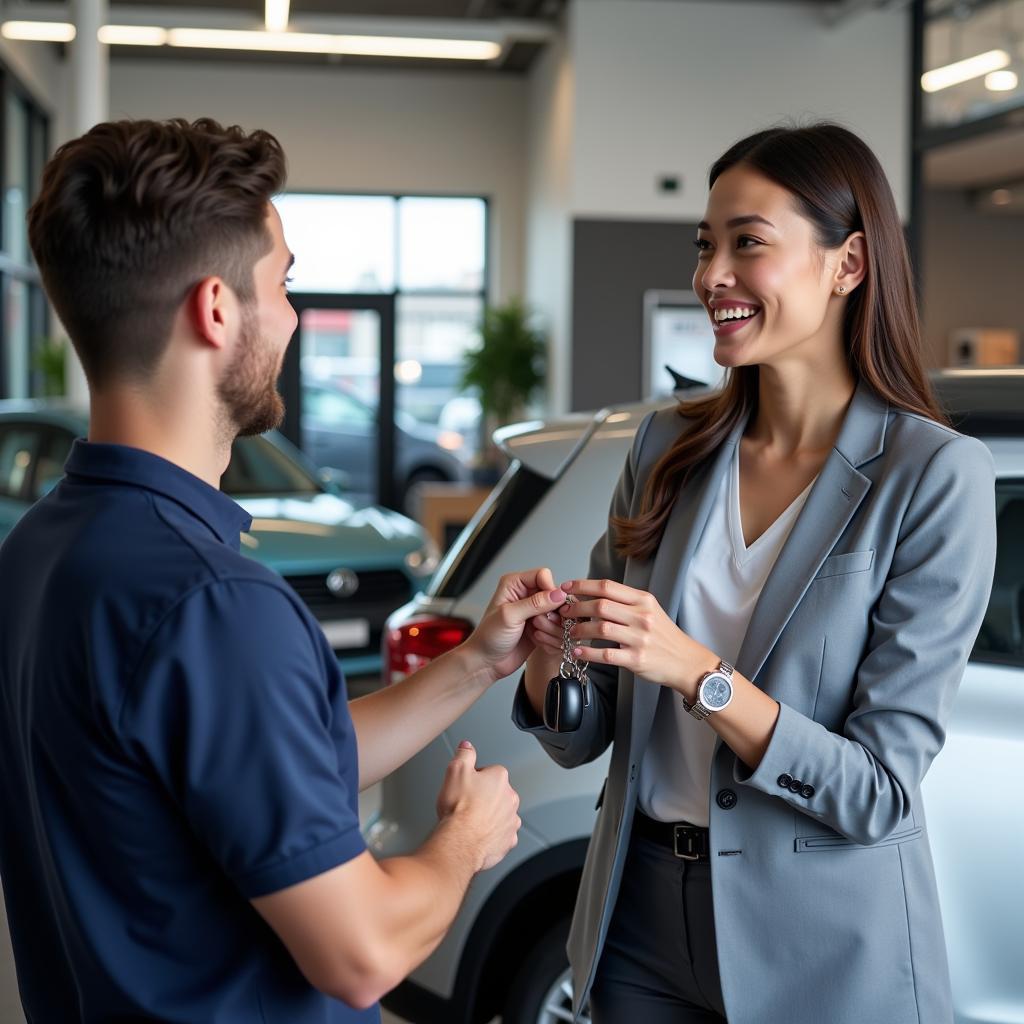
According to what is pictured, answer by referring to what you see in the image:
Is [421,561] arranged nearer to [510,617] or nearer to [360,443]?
[510,617]

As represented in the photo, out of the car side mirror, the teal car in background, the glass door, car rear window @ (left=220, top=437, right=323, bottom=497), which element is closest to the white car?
the teal car in background

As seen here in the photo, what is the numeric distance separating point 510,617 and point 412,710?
0.54 ft

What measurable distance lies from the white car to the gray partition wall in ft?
27.1

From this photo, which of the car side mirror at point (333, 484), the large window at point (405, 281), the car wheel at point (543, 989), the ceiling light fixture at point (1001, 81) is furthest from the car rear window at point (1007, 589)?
the large window at point (405, 281)

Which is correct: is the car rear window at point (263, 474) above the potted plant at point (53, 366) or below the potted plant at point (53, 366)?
below

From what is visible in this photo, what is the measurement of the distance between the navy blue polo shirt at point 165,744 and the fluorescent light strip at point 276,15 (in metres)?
9.79

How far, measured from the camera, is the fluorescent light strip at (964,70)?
8297 millimetres

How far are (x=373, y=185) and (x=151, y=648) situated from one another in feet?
40.1

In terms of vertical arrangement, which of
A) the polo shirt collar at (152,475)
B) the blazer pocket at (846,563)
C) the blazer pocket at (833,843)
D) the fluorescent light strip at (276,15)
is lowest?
the blazer pocket at (833,843)

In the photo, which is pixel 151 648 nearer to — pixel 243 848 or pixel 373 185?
pixel 243 848

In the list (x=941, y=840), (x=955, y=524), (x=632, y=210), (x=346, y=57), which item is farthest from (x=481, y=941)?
(x=346, y=57)

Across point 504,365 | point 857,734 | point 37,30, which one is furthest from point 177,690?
point 37,30

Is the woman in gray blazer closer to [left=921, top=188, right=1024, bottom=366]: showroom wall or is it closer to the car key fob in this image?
the car key fob

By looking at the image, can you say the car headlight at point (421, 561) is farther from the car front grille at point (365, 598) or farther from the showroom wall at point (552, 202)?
the showroom wall at point (552, 202)
